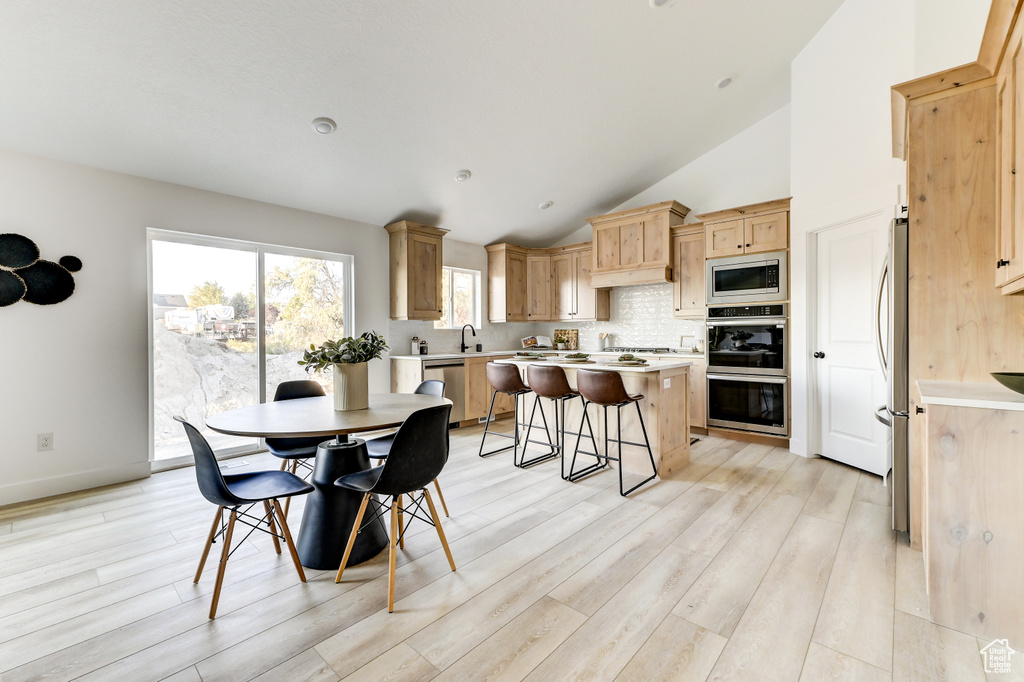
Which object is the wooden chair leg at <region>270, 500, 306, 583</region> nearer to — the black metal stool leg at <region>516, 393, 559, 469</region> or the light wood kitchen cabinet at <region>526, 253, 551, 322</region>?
the black metal stool leg at <region>516, 393, 559, 469</region>

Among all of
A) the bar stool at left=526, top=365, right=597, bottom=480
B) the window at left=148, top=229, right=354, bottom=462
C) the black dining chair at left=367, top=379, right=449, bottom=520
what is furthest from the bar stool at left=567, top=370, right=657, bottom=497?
the window at left=148, top=229, right=354, bottom=462

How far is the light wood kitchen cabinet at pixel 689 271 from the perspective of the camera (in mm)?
4934

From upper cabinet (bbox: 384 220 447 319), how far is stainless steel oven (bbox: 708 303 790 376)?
3.09 meters

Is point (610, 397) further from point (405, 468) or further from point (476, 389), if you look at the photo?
point (476, 389)

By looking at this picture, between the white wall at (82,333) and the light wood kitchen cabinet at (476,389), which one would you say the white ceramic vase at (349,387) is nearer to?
the white wall at (82,333)

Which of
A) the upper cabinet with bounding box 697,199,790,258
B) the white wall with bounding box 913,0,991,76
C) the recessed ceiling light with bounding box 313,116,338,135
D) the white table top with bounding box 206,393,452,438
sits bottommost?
the white table top with bounding box 206,393,452,438

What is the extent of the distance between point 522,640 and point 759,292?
3.96 meters

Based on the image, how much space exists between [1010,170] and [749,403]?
3030 millimetres

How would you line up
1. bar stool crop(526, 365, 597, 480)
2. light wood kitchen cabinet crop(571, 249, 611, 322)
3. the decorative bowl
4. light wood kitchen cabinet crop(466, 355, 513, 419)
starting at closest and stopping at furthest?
1. the decorative bowl
2. bar stool crop(526, 365, 597, 480)
3. light wood kitchen cabinet crop(466, 355, 513, 419)
4. light wood kitchen cabinet crop(571, 249, 611, 322)

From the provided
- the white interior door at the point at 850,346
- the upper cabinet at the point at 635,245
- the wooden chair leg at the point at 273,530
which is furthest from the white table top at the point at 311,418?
the upper cabinet at the point at 635,245

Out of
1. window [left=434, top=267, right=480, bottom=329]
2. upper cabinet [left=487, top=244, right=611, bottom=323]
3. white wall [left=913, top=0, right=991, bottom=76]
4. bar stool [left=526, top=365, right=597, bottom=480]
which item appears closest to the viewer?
white wall [left=913, top=0, right=991, bottom=76]

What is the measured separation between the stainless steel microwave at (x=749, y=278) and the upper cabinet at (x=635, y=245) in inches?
23.2

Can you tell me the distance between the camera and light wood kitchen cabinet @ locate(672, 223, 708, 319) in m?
4.93

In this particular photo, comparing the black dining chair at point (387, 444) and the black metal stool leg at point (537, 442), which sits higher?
the black dining chair at point (387, 444)
